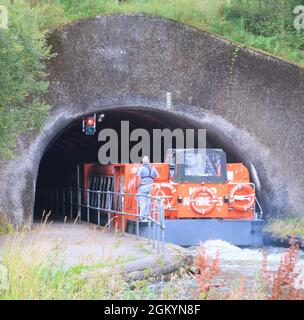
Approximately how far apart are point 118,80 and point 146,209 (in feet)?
14.6

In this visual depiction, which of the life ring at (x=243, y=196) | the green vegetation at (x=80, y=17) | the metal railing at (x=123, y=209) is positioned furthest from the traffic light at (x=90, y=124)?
the life ring at (x=243, y=196)

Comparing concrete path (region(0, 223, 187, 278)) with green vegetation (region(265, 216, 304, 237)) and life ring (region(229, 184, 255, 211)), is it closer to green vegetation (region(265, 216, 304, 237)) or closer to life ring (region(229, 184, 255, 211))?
life ring (region(229, 184, 255, 211))

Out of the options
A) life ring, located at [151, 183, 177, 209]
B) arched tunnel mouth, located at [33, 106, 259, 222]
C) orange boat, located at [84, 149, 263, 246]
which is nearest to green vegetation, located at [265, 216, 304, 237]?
orange boat, located at [84, 149, 263, 246]

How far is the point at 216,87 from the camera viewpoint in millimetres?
23719

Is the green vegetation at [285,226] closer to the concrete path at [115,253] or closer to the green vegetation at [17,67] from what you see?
the concrete path at [115,253]

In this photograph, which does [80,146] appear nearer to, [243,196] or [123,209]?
[243,196]

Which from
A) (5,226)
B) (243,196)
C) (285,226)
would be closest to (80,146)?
(243,196)

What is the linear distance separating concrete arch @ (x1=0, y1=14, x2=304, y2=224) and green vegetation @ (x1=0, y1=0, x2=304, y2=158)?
0.95 meters

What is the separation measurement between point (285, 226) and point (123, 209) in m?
4.89

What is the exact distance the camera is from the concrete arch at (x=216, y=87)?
76.8 feet
